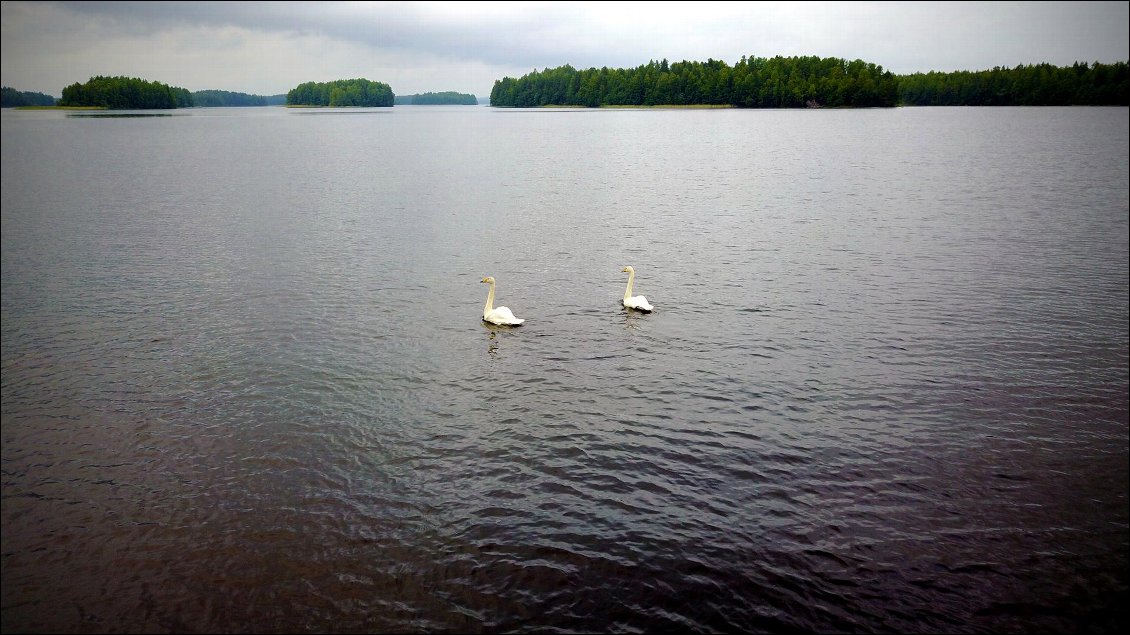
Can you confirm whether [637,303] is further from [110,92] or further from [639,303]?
[110,92]

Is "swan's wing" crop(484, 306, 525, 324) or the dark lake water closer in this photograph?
the dark lake water

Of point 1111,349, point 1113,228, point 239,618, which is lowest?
point 239,618

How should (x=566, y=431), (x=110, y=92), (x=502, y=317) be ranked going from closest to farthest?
(x=566, y=431) → (x=502, y=317) → (x=110, y=92)

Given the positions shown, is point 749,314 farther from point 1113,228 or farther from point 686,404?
point 1113,228

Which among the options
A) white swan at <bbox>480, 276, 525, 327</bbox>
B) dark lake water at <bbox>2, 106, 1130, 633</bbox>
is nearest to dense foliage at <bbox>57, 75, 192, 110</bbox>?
dark lake water at <bbox>2, 106, 1130, 633</bbox>

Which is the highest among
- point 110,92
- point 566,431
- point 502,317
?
point 110,92

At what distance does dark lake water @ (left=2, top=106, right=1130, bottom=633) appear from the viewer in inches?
435

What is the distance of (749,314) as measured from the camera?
2539 cm

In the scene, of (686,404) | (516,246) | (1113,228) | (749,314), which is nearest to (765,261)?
(749,314)

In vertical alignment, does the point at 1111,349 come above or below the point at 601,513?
above

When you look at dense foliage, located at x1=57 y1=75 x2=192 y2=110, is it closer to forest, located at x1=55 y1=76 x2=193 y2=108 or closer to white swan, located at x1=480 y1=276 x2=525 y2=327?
forest, located at x1=55 y1=76 x2=193 y2=108

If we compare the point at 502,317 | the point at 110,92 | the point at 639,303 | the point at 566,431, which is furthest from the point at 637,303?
→ the point at 110,92

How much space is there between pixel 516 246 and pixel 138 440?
23.5 m

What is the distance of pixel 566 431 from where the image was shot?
16.5 m
